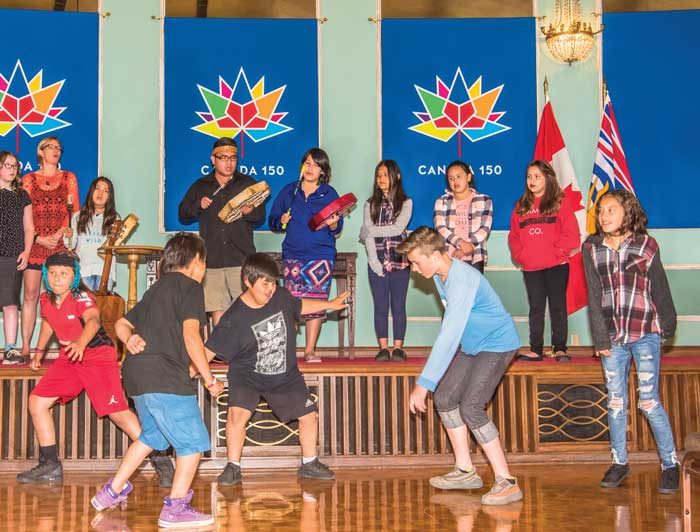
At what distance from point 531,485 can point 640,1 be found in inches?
213

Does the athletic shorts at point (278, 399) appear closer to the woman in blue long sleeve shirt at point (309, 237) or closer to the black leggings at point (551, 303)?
the woman in blue long sleeve shirt at point (309, 237)

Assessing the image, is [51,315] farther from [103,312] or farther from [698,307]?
[698,307]

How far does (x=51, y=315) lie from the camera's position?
Answer: 498cm

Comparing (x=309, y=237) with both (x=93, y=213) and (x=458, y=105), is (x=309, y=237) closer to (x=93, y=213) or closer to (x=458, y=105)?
(x=93, y=213)

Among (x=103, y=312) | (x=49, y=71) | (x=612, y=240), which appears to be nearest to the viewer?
(x=612, y=240)

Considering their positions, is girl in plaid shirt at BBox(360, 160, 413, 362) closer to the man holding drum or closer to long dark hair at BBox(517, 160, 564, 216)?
the man holding drum

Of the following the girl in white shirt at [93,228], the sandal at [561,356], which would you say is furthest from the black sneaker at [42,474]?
the sandal at [561,356]

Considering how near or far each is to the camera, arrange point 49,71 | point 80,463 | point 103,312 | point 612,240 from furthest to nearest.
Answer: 1. point 49,71
2. point 103,312
3. point 80,463
4. point 612,240

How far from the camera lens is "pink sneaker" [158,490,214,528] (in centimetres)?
404

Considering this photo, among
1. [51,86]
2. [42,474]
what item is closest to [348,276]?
[42,474]

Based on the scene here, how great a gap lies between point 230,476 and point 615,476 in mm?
2161

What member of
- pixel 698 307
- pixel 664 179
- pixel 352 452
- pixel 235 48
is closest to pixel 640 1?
pixel 664 179

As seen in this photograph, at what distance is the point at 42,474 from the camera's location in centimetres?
522

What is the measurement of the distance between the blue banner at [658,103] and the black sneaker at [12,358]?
551 cm
